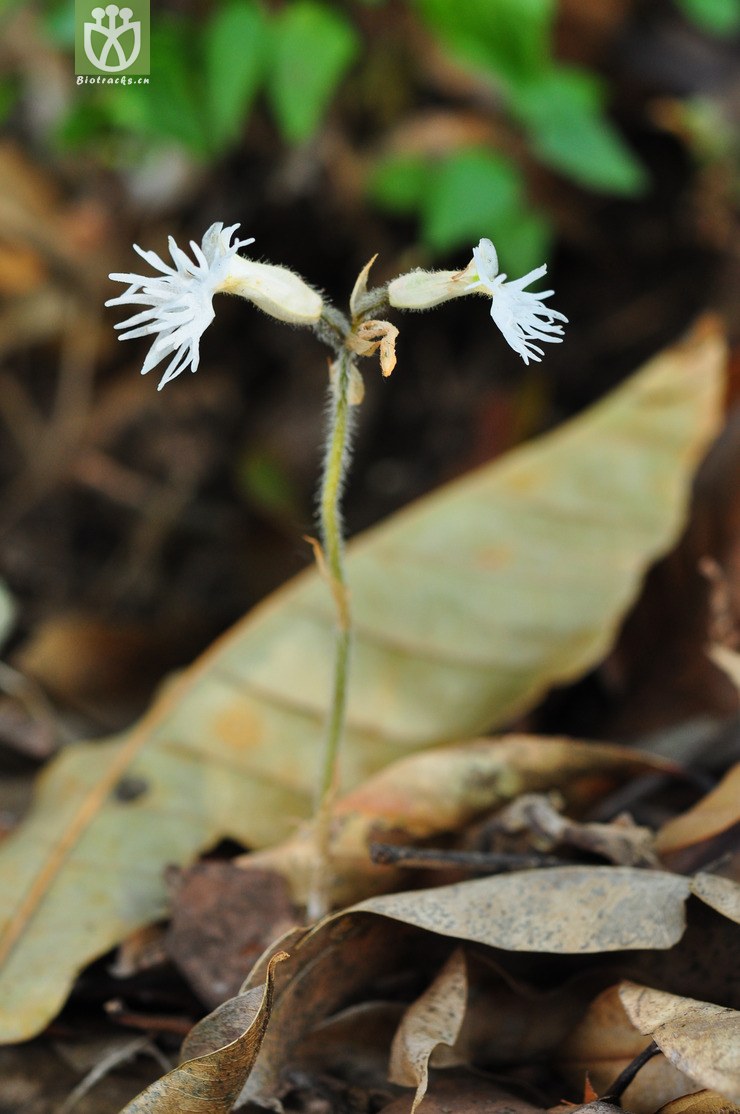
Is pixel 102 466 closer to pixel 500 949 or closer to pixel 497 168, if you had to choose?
pixel 497 168

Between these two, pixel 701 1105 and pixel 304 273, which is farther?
pixel 304 273

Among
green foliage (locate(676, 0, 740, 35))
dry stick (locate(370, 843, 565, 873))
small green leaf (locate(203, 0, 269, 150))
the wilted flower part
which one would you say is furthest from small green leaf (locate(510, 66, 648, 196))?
dry stick (locate(370, 843, 565, 873))

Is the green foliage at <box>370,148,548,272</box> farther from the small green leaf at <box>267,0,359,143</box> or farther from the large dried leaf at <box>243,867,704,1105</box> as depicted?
the large dried leaf at <box>243,867,704,1105</box>

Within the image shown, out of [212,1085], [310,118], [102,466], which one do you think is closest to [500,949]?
[212,1085]

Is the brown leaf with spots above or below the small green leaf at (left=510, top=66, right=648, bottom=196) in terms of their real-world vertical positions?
below

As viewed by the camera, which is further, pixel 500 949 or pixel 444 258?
pixel 444 258

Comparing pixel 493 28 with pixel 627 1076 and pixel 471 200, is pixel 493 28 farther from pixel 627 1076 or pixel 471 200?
pixel 627 1076

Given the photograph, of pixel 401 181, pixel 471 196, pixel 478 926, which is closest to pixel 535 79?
pixel 471 196
